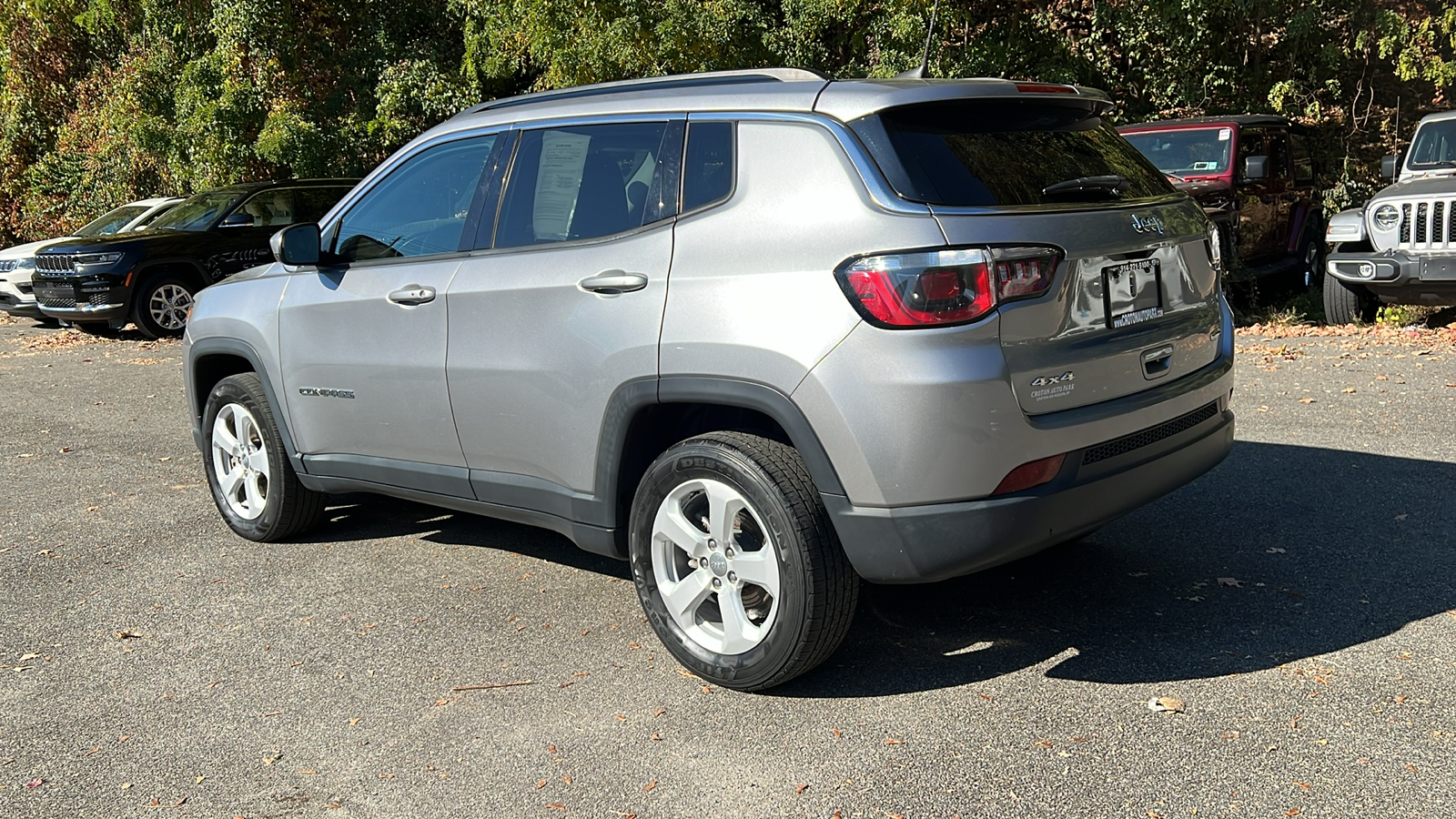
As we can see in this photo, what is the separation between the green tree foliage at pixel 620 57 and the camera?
44.0 feet

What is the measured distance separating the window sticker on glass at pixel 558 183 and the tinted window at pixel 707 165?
1.62 feet

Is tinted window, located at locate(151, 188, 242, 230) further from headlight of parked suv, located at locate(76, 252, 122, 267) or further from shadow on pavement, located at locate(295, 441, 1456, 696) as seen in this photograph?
shadow on pavement, located at locate(295, 441, 1456, 696)

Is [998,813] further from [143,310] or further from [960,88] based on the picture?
[143,310]

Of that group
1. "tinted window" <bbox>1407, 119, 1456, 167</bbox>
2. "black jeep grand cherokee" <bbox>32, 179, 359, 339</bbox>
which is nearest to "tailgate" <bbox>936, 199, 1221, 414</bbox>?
"tinted window" <bbox>1407, 119, 1456, 167</bbox>

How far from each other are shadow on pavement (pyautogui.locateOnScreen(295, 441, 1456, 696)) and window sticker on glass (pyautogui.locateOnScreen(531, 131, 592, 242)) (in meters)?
1.55

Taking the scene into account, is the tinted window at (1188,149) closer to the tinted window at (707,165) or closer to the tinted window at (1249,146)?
the tinted window at (1249,146)

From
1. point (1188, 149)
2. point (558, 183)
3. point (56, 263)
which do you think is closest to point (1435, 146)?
point (1188, 149)

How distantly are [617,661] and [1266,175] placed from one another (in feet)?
31.9

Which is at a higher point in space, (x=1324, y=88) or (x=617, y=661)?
(x=1324, y=88)

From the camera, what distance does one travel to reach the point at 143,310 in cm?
1432

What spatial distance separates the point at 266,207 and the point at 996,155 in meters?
12.5

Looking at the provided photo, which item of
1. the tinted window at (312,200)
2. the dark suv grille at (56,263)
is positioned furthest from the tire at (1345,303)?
the dark suv grille at (56,263)

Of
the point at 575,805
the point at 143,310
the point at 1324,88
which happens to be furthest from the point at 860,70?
the point at 575,805

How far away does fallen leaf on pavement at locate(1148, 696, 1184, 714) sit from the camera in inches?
142
